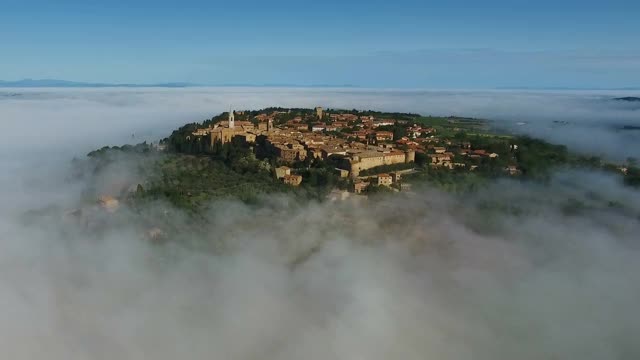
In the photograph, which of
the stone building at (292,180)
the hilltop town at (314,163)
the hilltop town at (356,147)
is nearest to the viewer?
the hilltop town at (314,163)

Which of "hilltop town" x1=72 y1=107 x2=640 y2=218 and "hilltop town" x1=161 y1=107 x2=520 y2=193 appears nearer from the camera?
"hilltop town" x1=72 y1=107 x2=640 y2=218

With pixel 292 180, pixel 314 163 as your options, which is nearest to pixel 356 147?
pixel 314 163

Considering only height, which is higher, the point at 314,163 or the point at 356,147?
the point at 356,147

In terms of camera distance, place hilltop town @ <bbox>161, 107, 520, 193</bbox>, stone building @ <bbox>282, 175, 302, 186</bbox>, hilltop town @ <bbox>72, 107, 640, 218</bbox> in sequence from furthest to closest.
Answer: hilltop town @ <bbox>161, 107, 520, 193</bbox> < stone building @ <bbox>282, 175, 302, 186</bbox> < hilltop town @ <bbox>72, 107, 640, 218</bbox>

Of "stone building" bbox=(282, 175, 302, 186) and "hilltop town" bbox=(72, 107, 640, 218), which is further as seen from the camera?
"stone building" bbox=(282, 175, 302, 186)

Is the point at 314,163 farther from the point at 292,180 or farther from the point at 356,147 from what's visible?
the point at 356,147

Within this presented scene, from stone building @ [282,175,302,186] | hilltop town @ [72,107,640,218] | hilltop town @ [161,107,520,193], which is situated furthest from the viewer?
hilltop town @ [161,107,520,193]

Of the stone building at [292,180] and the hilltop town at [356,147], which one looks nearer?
the stone building at [292,180]

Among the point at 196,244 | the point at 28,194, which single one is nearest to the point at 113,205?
the point at 196,244

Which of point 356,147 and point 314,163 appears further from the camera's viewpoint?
point 356,147

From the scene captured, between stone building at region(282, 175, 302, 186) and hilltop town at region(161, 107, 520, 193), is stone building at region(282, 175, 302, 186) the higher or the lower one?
the lower one

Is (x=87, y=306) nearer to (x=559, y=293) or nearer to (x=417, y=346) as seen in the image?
(x=417, y=346)
